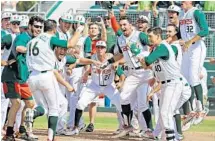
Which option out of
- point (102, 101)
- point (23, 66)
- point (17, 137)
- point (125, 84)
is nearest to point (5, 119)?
point (17, 137)

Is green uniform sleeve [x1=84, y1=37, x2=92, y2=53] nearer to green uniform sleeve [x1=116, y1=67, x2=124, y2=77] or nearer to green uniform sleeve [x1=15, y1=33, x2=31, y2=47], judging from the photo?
green uniform sleeve [x1=116, y1=67, x2=124, y2=77]

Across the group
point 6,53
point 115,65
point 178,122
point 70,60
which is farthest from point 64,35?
point 178,122

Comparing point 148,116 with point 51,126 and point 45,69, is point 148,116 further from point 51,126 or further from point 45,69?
point 45,69

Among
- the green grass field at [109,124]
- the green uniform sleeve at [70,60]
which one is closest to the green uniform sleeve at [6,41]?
the green uniform sleeve at [70,60]

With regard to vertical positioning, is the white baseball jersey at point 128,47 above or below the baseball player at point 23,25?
below

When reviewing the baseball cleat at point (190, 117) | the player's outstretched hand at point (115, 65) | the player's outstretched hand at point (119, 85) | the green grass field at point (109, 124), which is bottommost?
the green grass field at point (109, 124)

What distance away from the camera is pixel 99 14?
20047 mm

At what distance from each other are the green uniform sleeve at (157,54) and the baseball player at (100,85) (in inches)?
103

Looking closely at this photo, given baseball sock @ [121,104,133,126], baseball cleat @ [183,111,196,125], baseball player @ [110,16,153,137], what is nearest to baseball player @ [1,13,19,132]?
baseball player @ [110,16,153,137]

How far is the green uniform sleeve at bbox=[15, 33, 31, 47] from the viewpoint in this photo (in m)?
10.9

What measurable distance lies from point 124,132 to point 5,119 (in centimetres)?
218

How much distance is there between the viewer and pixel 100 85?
13047 millimetres

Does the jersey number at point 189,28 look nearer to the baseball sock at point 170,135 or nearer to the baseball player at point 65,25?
the baseball player at point 65,25

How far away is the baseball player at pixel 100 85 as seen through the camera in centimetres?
1288
